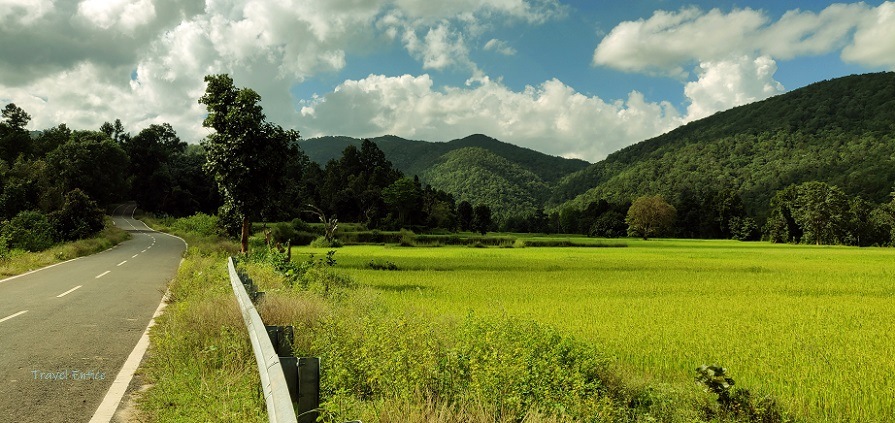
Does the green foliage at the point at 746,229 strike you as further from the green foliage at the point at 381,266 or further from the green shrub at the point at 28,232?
the green shrub at the point at 28,232

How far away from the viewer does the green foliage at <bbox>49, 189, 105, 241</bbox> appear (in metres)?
37.1

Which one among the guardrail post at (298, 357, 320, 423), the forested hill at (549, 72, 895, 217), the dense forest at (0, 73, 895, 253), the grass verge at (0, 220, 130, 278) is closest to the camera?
the guardrail post at (298, 357, 320, 423)

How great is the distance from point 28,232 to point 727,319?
35.1 meters

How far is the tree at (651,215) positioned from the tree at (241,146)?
8703 centimetres

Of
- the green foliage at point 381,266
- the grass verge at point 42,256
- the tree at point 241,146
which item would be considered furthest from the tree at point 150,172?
the tree at point 241,146

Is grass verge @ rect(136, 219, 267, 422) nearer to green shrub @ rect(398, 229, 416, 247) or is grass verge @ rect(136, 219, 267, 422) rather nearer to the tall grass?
the tall grass

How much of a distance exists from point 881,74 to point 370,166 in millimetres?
133595

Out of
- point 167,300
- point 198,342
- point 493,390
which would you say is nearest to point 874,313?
point 493,390

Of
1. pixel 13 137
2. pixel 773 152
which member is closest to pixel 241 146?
pixel 13 137

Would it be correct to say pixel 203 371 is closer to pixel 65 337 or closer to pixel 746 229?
pixel 65 337

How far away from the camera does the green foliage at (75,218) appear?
3709cm

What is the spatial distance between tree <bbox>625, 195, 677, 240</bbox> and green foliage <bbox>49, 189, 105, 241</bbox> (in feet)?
279

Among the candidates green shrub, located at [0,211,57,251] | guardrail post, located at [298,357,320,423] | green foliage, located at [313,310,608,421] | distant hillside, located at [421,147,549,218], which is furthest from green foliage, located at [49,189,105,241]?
distant hillside, located at [421,147,549,218]

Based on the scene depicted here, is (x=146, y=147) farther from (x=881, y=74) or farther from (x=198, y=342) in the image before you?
(x=881, y=74)
